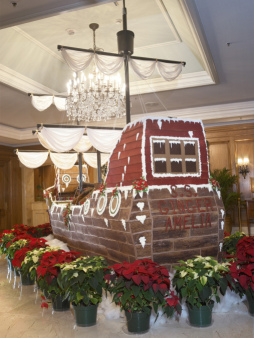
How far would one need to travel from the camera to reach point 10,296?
4.63m

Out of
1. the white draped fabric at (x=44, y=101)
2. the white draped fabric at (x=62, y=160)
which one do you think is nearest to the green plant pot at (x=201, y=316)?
the white draped fabric at (x=44, y=101)

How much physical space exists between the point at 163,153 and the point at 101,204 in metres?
1.14

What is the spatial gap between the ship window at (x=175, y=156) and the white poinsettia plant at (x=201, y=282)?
1147 mm

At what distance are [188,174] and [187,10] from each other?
2159 mm

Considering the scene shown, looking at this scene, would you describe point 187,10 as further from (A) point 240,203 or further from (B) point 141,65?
(A) point 240,203

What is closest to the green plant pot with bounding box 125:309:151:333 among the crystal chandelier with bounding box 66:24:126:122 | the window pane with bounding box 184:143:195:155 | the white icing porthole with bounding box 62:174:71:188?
the window pane with bounding box 184:143:195:155

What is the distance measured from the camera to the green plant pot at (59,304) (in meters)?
3.78

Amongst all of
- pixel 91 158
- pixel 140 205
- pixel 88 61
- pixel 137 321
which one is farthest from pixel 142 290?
pixel 91 158

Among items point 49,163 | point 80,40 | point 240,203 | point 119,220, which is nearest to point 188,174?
point 119,220

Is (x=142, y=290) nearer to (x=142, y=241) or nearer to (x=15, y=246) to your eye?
(x=142, y=241)

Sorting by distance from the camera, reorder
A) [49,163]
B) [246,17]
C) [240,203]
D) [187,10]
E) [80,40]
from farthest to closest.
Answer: [49,163] < [240,203] < [80,40] < [246,17] < [187,10]

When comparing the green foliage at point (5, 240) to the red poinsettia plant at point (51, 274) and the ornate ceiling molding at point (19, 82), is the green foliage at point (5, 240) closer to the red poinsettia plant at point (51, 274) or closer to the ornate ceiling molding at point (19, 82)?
the red poinsettia plant at point (51, 274)

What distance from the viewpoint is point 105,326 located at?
3.36m

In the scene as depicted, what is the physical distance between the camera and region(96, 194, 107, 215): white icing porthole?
4.49m
